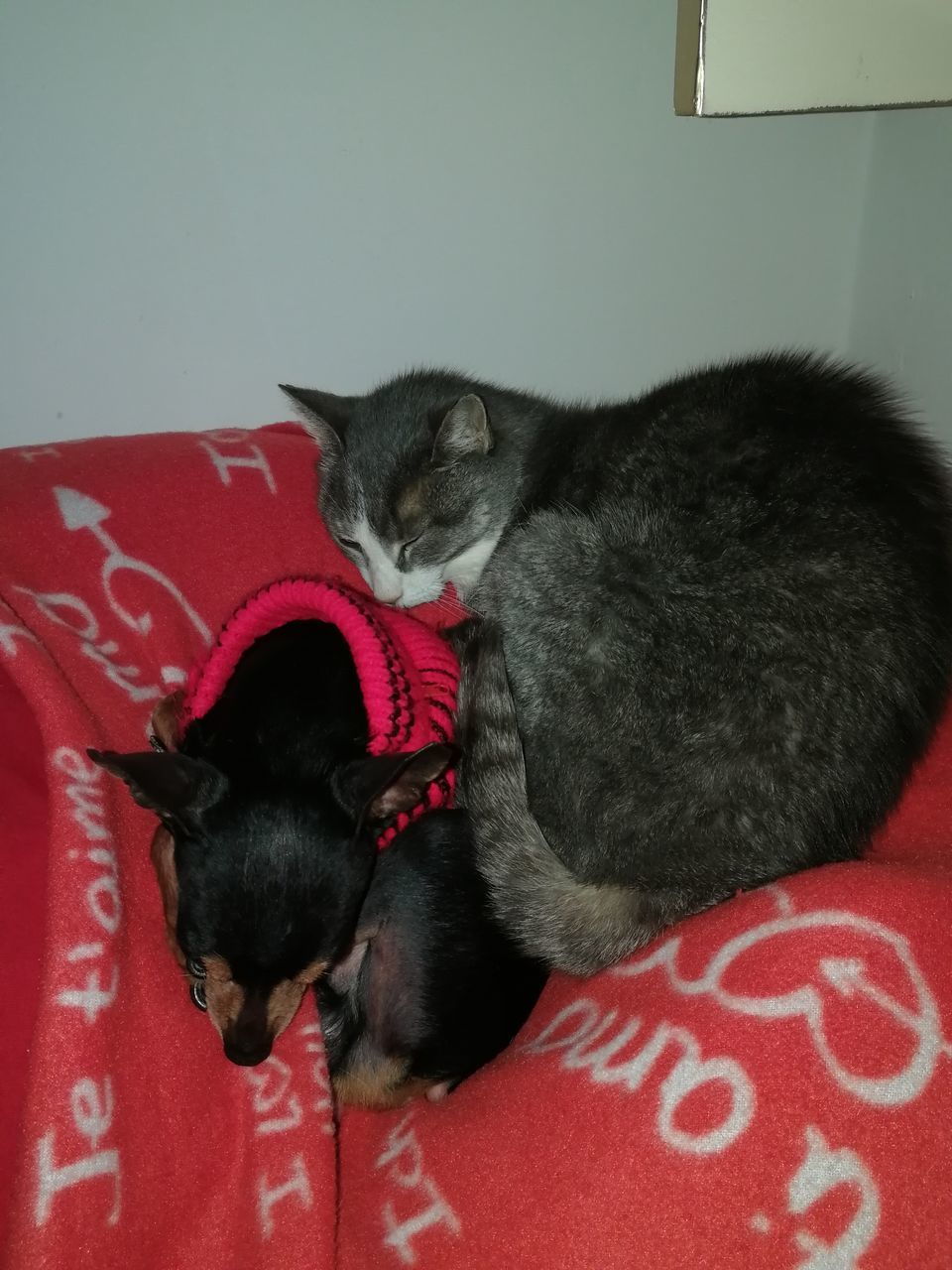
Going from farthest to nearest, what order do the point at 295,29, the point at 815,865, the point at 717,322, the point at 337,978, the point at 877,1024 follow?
1. the point at 717,322
2. the point at 295,29
3. the point at 337,978
4. the point at 815,865
5. the point at 877,1024

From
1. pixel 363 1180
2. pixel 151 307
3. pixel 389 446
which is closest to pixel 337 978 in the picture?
pixel 363 1180

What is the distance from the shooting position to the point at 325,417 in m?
2.26

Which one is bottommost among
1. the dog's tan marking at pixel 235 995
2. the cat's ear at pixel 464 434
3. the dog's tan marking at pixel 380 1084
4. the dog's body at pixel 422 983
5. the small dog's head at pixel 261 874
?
the dog's tan marking at pixel 380 1084

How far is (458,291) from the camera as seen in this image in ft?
8.66

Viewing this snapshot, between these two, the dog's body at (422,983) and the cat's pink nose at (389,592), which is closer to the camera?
the dog's body at (422,983)

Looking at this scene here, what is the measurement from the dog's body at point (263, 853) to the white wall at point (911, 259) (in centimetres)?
186

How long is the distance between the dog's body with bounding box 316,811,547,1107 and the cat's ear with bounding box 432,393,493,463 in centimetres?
93

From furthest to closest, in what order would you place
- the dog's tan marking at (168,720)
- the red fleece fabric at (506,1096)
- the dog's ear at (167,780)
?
1. the dog's tan marking at (168,720)
2. the dog's ear at (167,780)
3. the red fleece fabric at (506,1096)

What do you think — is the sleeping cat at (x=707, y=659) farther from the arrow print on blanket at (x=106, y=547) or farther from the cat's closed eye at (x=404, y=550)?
the arrow print on blanket at (x=106, y=547)

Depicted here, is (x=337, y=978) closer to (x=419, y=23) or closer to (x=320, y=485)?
(x=320, y=485)

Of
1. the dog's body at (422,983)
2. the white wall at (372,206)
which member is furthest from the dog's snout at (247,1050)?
the white wall at (372,206)

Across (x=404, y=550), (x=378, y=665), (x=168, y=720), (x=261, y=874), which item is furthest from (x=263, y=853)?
(x=404, y=550)

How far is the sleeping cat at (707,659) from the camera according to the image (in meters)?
1.68

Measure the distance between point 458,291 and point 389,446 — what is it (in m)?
0.64
